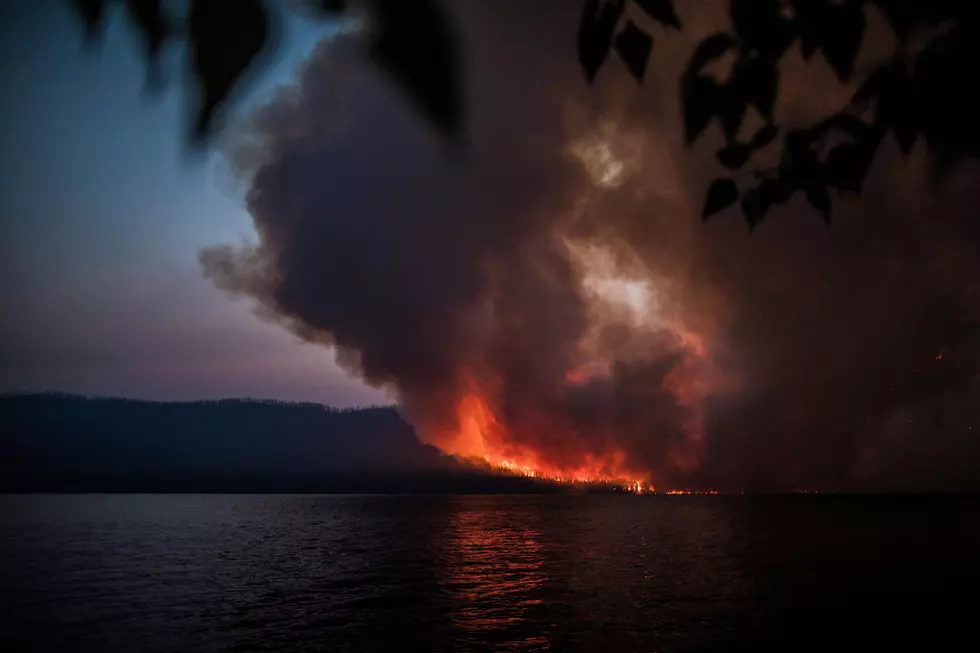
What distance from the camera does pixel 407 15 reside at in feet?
4.96

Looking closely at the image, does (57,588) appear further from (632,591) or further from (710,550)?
(710,550)

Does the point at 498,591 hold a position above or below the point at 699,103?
below

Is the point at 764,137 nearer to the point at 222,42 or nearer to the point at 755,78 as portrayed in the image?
the point at 755,78

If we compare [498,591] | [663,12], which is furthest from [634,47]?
[498,591]

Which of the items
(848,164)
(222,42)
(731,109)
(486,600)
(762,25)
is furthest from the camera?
(486,600)

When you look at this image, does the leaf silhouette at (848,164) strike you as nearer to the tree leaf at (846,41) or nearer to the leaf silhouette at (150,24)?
the tree leaf at (846,41)

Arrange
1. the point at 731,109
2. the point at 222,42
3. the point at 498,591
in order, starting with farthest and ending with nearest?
the point at 498,591 → the point at 731,109 → the point at 222,42

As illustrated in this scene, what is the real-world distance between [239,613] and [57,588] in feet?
154

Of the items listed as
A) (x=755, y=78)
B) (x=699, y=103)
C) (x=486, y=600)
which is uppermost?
(x=755, y=78)

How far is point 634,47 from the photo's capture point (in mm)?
2281

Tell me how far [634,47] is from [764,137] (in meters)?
0.90

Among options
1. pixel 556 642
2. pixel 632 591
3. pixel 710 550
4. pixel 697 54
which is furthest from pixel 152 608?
pixel 710 550

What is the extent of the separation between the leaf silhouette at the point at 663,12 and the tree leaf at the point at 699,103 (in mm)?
266

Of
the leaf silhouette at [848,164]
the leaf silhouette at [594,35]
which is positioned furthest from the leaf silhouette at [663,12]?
the leaf silhouette at [848,164]
